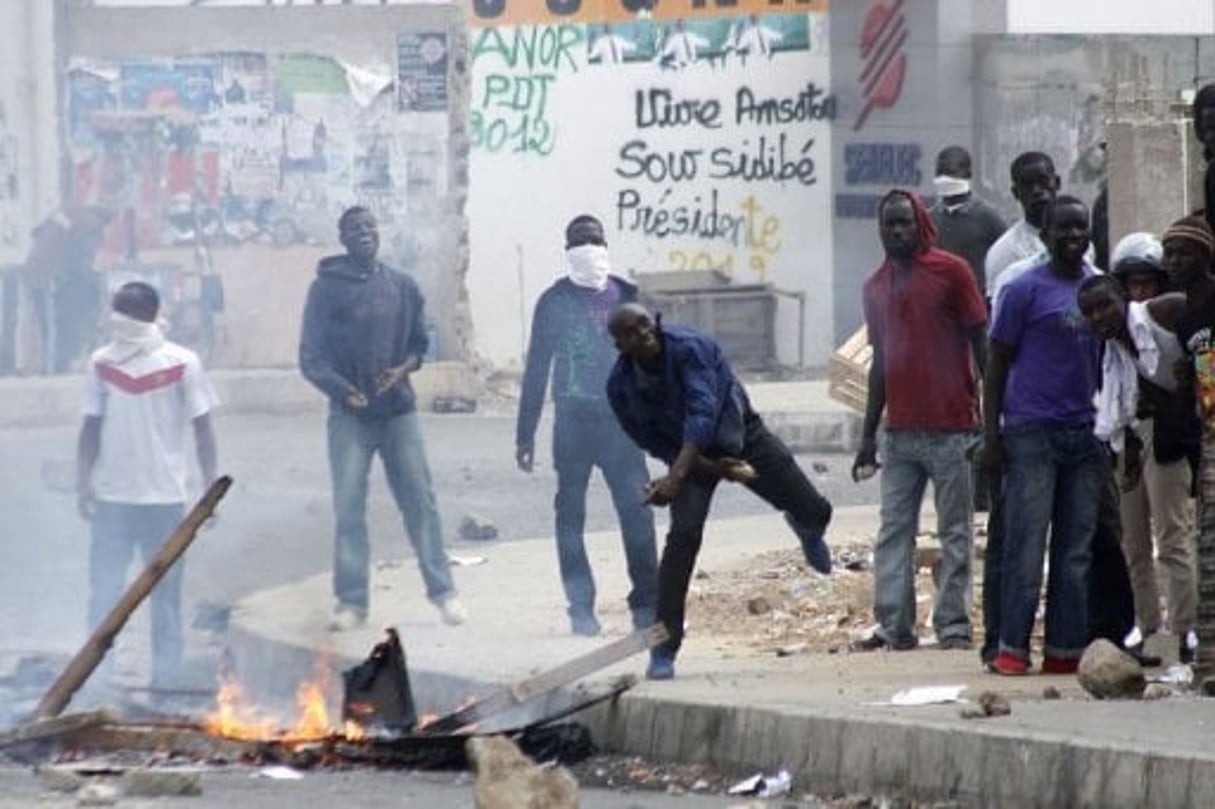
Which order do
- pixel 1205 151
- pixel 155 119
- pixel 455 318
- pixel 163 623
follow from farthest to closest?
pixel 455 318, pixel 155 119, pixel 163 623, pixel 1205 151

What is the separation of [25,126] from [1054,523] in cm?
1354

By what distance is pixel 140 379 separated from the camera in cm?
1238

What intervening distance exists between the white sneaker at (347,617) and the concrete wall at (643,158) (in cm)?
1397

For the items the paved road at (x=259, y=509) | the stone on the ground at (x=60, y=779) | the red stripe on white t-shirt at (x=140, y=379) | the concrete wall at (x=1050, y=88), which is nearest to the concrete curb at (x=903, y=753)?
the stone on the ground at (x=60, y=779)

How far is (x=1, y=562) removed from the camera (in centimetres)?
1473

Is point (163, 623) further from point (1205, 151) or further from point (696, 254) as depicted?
point (696, 254)

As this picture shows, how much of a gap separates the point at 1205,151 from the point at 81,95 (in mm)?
15197

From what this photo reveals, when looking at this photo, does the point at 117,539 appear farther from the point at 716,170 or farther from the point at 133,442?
the point at 716,170

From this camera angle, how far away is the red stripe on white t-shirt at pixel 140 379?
12367mm

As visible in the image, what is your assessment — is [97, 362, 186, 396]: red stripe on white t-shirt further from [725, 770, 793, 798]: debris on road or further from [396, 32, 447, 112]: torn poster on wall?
[396, 32, 447, 112]: torn poster on wall

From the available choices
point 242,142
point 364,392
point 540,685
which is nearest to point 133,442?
point 364,392

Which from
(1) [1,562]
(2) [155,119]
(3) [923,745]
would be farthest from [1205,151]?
(2) [155,119]

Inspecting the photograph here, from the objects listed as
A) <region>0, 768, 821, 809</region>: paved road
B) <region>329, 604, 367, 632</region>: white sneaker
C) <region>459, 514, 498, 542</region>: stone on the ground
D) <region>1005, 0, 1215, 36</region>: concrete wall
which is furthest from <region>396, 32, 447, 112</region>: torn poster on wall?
<region>0, 768, 821, 809</region>: paved road

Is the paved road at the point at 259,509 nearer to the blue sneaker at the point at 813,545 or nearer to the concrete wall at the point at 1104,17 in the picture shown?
the blue sneaker at the point at 813,545
